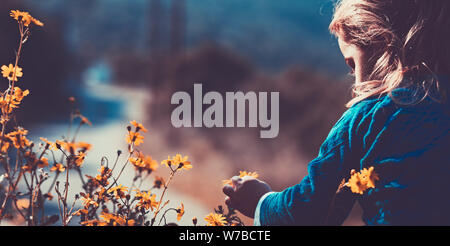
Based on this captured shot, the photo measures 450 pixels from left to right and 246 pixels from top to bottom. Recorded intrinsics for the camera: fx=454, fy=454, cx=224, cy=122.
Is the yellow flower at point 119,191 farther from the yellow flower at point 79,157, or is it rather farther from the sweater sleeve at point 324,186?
the sweater sleeve at point 324,186

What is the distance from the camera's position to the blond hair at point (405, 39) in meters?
1.41

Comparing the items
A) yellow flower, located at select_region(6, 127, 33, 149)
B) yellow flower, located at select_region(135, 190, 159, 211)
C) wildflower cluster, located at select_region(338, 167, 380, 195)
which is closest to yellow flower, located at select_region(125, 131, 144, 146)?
yellow flower, located at select_region(135, 190, 159, 211)

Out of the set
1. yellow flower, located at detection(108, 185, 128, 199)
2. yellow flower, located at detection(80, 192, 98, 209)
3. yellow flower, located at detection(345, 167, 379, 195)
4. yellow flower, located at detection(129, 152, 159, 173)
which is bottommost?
yellow flower, located at detection(80, 192, 98, 209)

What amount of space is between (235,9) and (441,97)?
232ft

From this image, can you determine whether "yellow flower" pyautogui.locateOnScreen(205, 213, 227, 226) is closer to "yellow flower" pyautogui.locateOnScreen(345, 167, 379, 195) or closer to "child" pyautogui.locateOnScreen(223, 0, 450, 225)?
"child" pyautogui.locateOnScreen(223, 0, 450, 225)

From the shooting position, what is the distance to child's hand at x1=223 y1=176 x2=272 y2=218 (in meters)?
1.41

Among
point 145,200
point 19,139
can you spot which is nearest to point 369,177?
point 145,200

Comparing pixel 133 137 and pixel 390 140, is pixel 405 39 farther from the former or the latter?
pixel 133 137

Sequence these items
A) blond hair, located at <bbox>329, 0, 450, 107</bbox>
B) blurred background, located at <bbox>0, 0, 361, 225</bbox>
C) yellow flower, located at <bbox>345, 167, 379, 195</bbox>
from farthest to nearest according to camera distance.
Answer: blurred background, located at <bbox>0, 0, 361, 225</bbox> → blond hair, located at <bbox>329, 0, 450, 107</bbox> → yellow flower, located at <bbox>345, 167, 379, 195</bbox>

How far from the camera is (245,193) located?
1.41m

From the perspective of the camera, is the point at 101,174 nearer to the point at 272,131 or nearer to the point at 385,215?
the point at 385,215

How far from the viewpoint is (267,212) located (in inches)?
53.7

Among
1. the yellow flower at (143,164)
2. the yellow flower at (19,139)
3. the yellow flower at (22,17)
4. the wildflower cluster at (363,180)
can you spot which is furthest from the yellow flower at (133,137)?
the wildflower cluster at (363,180)

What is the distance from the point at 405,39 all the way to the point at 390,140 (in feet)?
1.21
